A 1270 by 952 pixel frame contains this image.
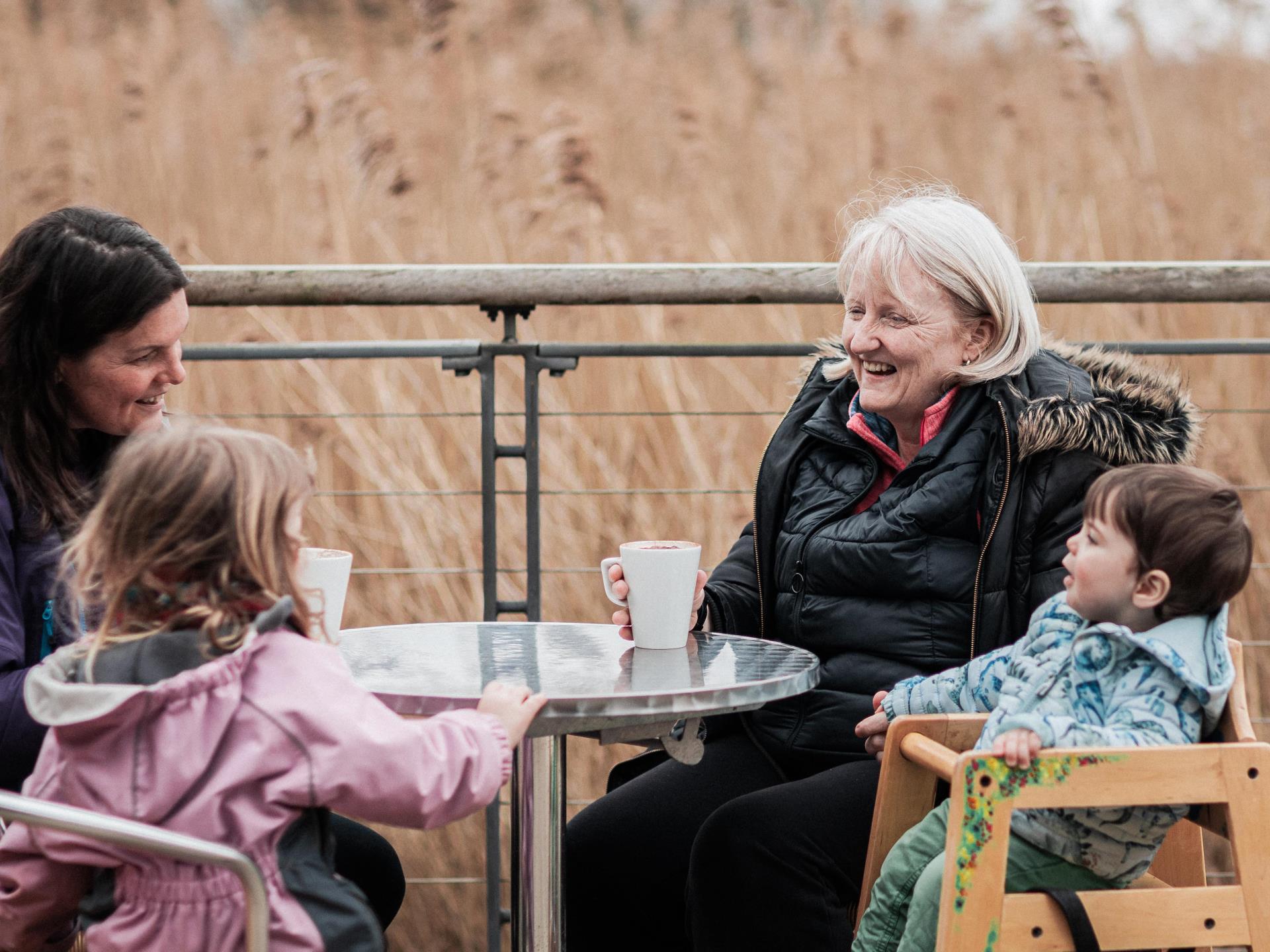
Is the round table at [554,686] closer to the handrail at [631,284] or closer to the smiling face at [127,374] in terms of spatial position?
the smiling face at [127,374]

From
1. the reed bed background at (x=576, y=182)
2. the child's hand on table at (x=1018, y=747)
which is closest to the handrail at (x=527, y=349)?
the reed bed background at (x=576, y=182)

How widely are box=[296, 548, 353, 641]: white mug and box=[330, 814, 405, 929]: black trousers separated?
394 mm

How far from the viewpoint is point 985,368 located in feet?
6.98

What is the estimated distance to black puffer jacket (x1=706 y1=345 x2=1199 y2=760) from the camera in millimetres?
2018

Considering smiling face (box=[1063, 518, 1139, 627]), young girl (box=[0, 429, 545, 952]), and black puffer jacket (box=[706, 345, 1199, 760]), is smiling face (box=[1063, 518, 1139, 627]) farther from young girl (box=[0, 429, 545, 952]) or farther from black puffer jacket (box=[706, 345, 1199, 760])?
young girl (box=[0, 429, 545, 952])

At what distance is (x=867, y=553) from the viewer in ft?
6.82

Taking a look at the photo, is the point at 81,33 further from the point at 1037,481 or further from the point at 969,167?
the point at 1037,481

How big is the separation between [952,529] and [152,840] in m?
1.20

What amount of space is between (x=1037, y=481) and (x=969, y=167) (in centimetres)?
240

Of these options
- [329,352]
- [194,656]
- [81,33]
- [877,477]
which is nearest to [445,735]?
[194,656]

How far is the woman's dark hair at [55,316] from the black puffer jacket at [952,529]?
1004 mm

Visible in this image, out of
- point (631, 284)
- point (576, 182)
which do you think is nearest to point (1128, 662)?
point (631, 284)

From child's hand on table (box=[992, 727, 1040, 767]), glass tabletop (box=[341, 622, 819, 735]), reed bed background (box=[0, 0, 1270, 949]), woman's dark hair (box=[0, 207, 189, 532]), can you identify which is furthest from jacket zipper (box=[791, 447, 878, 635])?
woman's dark hair (box=[0, 207, 189, 532])

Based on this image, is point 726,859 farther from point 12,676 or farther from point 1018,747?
point 12,676
